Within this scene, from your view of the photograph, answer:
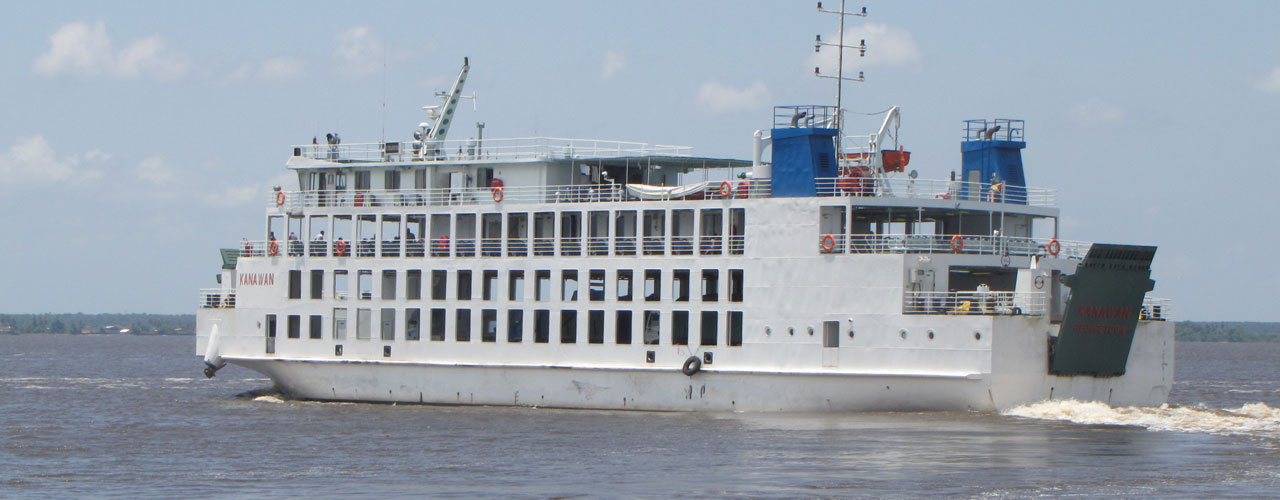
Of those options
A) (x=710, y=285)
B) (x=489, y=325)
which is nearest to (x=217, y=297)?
(x=489, y=325)

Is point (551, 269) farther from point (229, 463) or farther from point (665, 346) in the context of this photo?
point (229, 463)

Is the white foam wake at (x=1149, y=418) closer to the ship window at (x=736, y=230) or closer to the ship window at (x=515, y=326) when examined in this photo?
the ship window at (x=736, y=230)

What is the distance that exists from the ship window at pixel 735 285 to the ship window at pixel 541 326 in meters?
4.67

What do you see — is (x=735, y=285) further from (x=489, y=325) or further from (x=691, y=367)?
(x=489, y=325)

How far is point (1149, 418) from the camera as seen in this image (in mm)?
34625

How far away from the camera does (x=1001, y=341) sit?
3400 centimetres

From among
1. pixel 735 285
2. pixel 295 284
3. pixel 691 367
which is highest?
pixel 735 285

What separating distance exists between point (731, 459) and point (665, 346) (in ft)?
29.4

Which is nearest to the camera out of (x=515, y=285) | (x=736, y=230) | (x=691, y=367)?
(x=691, y=367)

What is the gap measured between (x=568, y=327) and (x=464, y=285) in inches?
120

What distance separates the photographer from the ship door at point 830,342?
3581 centimetres

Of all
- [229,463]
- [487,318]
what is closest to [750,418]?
[487,318]

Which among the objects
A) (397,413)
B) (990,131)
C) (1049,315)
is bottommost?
(397,413)

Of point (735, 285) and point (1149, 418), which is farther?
point (735, 285)
